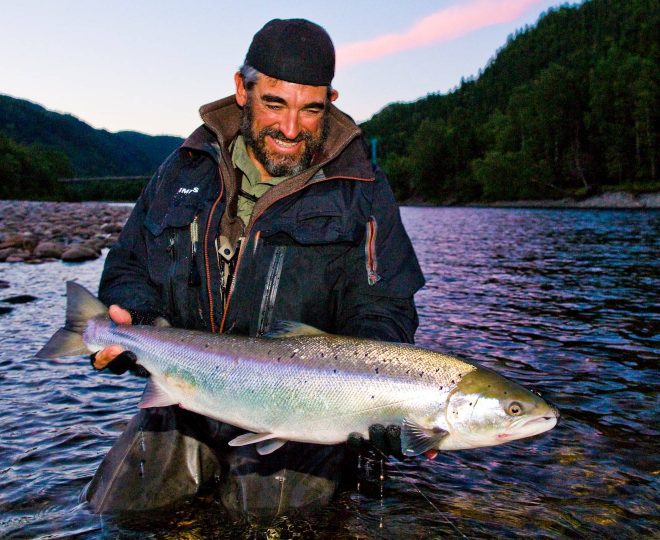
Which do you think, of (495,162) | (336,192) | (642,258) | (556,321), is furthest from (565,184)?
(336,192)

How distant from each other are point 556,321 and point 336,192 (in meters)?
7.85

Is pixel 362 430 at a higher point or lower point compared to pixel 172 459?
higher

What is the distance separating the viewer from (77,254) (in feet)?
58.2

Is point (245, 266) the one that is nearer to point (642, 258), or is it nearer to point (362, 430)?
point (362, 430)

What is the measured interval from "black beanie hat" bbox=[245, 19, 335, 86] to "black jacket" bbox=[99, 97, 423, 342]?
0.43m

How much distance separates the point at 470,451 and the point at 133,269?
3.30m

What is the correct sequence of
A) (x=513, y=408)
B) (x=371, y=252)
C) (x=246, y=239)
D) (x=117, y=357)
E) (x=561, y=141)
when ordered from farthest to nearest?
(x=561, y=141)
(x=371, y=252)
(x=246, y=239)
(x=117, y=357)
(x=513, y=408)

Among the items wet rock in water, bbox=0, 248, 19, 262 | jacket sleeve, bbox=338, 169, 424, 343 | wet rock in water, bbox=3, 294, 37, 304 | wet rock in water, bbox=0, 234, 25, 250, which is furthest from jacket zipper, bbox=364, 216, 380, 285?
wet rock in water, bbox=0, 234, 25, 250

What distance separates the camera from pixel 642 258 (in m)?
19.2

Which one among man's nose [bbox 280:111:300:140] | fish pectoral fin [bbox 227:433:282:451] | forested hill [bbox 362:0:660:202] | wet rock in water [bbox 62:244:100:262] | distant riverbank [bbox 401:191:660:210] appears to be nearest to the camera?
fish pectoral fin [bbox 227:433:282:451]

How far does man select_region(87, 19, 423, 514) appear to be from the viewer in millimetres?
3957

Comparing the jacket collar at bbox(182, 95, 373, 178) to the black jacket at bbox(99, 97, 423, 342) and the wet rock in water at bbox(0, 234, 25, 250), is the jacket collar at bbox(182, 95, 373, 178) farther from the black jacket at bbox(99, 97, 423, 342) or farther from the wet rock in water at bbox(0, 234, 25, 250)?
the wet rock in water at bbox(0, 234, 25, 250)

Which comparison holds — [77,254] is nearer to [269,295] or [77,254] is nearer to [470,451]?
[470,451]

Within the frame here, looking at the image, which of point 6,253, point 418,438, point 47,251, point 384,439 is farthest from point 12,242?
point 418,438
